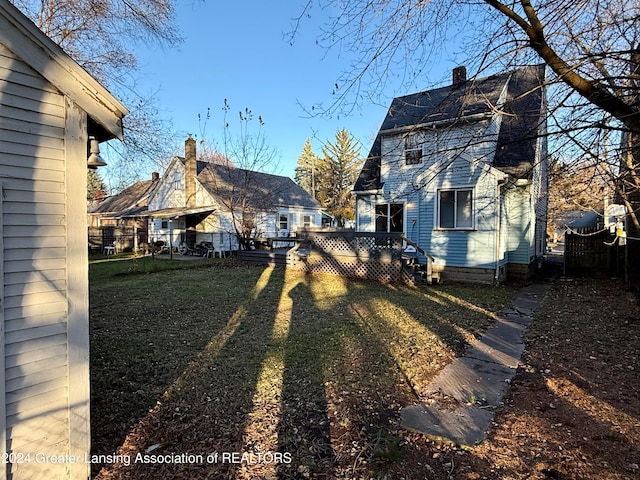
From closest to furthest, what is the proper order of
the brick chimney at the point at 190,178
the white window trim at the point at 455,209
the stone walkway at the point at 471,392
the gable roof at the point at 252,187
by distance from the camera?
the stone walkway at the point at 471,392 < the white window trim at the point at 455,209 < the gable roof at the point at 252,187 < the brick chimney at the point at 190,178

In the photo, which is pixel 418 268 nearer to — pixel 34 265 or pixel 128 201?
pixel 34 265

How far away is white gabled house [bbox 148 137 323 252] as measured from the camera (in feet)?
67.8

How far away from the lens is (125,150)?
38.6 ft

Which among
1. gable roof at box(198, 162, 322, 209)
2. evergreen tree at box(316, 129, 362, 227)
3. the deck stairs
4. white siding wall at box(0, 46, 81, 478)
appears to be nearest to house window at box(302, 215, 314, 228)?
gable roof at box(198, 162, 322, 209)

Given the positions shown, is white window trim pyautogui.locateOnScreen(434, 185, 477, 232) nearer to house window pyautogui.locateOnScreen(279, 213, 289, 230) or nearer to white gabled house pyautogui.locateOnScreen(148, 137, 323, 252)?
white gabled house pyautogui.locateOnScreen(148, 137, 323, 252)

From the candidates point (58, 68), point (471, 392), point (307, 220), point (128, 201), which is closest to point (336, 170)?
point (307, 220)

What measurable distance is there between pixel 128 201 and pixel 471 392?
34970 mm

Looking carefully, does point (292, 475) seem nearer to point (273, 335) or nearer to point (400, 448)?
point (400, 448)

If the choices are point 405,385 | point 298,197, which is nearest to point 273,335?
point 405,385

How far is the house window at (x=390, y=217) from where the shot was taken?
13.0 meters

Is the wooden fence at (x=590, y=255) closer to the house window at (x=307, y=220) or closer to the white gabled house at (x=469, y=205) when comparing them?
the white gabled house at (x=469, y=205)

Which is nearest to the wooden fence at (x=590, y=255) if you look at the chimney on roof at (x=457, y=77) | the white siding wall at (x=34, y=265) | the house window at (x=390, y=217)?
the house window at (x=390, y=217)

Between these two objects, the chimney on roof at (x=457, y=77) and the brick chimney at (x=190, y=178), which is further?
the brick chimney at (x=190, y=178)

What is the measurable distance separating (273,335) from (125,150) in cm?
942
